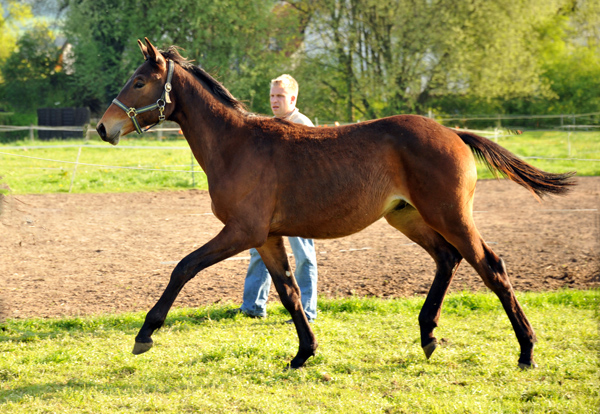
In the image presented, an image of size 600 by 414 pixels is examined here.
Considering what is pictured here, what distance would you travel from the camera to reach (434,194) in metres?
4.04

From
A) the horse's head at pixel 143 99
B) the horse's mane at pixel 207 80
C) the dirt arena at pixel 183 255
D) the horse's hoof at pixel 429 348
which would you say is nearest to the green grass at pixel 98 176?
the dirt arena at pixel 183 255

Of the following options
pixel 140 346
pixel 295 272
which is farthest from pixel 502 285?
pixel 140 346

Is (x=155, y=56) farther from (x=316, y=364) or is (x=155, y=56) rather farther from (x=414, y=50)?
(x=414, y=50)

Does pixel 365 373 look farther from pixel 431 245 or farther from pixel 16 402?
pixel 16 402

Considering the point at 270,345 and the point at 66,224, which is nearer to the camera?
the point at 270,345

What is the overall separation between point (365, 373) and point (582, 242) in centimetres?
560

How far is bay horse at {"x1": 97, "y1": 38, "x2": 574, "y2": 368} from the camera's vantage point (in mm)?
3992

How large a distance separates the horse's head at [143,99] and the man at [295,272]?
1.35 meters

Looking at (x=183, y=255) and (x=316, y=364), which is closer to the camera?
(x=316, y=364)

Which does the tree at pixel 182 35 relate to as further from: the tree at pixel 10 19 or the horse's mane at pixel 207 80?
the horse's mane at pixel 207 80

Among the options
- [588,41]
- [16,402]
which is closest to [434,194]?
[16,402]

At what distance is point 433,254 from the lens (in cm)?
466

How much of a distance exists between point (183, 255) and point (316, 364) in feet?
12.9

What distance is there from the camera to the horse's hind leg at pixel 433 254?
448cm
